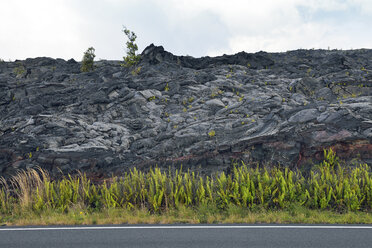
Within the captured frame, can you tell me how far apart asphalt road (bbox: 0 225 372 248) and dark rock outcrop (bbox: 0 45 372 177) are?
5920 millimetres

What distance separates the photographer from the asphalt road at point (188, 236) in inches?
245

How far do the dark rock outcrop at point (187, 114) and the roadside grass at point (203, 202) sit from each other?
9.80 feet

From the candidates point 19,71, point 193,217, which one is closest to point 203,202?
point 193,217

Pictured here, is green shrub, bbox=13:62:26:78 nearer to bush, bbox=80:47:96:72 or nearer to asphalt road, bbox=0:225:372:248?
bush, bbox=80:47:96:72

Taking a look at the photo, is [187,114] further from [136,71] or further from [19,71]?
[19,71]

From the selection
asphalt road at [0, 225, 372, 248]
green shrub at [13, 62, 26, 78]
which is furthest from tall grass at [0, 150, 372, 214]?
green shrub at [13, 62, 26, 78]

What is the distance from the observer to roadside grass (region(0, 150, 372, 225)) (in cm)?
856

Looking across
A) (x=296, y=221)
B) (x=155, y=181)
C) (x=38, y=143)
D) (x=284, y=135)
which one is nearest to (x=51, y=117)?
(x=38, y=143)

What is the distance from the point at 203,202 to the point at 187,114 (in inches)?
347

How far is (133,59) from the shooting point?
27109 mm

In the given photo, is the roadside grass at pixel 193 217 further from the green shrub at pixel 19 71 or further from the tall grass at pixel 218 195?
the green shrub at pixel 19 71

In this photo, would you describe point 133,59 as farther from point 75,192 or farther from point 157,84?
point 75,192

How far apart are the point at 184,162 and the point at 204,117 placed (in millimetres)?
4462

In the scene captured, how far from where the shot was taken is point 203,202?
31.6 feet
